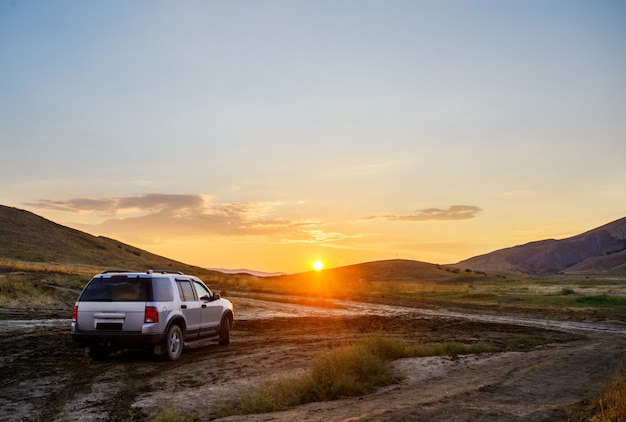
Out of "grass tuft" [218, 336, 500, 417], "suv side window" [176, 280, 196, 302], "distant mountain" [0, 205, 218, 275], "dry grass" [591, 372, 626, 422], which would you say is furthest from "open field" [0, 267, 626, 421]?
"distant mountain" [0, 205, 218, 275]

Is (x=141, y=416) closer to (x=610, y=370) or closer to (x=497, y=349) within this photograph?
(x=610, y=370)

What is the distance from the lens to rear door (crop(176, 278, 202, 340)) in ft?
47.7

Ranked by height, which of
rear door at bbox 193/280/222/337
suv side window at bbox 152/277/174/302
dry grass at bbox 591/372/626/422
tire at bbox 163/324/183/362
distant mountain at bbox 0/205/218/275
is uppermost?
distant mountain at bbox 0/205/218/275

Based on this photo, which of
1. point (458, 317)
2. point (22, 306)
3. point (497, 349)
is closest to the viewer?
point (497, 349)

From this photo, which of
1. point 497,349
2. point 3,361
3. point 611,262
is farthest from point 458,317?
point 611,262

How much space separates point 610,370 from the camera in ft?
40.7

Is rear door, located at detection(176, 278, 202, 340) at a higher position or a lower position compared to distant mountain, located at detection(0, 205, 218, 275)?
lower

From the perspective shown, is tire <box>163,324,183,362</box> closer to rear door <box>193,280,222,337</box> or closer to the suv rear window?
the suv rear window

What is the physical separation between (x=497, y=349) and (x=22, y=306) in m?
19.3

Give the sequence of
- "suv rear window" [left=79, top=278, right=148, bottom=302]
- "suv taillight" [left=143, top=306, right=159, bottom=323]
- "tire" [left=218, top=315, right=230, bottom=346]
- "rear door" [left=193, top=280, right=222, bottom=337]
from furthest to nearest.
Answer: "tire" [left=218, top=315, right=230, bottom=346]
"rear door" [left=193, top=280, right=222, bottom=337]
"suv rear window" [left=79, top=278, right=148, bottom=302]
"suv taillight" [left=143, top=306, right=159, bottom=323]

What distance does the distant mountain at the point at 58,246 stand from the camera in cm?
8488

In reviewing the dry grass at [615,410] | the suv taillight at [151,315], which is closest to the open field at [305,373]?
the dry grass at [615,410]

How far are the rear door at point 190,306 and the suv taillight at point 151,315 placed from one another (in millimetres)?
1123

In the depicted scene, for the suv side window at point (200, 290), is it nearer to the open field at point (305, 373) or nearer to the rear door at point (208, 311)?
the rear door at point (208, 311)
